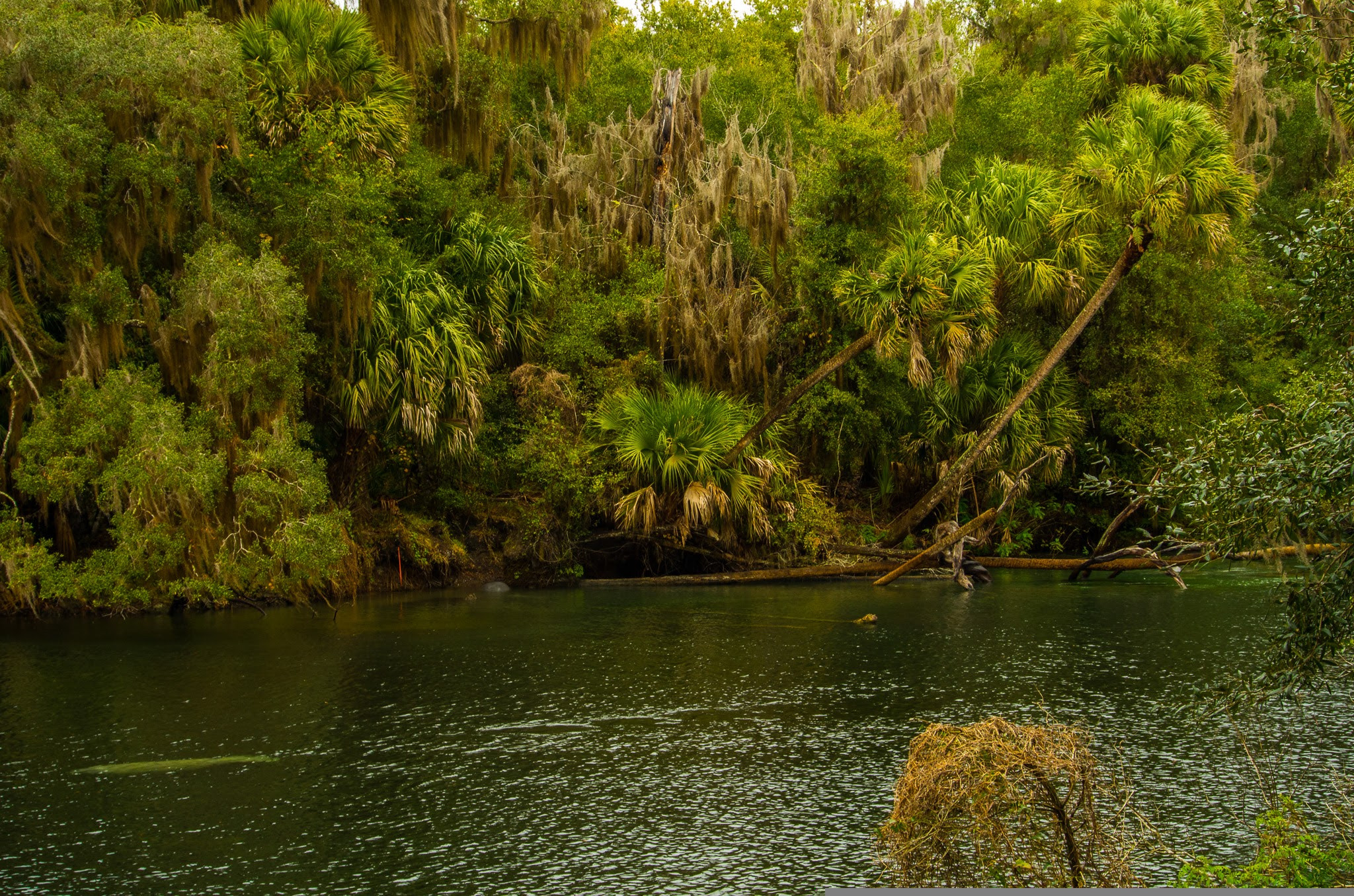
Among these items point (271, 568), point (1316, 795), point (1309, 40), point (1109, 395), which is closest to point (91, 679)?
point (271, 568)

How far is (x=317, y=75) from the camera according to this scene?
70.8 feet

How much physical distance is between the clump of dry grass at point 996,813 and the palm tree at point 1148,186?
55.5 feet

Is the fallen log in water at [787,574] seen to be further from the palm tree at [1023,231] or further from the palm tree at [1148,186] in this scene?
the palm tree at [1023,231]

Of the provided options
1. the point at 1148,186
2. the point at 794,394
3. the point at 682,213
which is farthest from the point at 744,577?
the point at 1148,186

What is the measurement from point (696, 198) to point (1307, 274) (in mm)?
19518

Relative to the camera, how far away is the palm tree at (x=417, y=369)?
71.8ft

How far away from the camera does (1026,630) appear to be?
59.2ft

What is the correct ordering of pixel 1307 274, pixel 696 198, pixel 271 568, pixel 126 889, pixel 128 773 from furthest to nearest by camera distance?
pixel 696 198 → pixel 271 568 → pixel 128 773 → pixel 126 889 → pixel 1307 274

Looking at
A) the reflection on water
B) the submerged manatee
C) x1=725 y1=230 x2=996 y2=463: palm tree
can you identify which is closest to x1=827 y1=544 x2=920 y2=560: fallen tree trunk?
x1=725 y1=230 x2=996 y2=463: palm tree

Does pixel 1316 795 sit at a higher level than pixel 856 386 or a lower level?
lower

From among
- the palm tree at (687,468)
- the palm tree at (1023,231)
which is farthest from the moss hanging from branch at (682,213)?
the palm tree at (1023,231)

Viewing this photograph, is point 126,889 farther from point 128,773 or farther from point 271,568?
point 271,568

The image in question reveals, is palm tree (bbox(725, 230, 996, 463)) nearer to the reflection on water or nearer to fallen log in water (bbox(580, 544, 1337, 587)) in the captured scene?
fallen log in water (bbox(580, 544, 1337, 587))

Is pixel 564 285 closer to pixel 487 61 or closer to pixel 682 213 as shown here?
pixel 682 213
